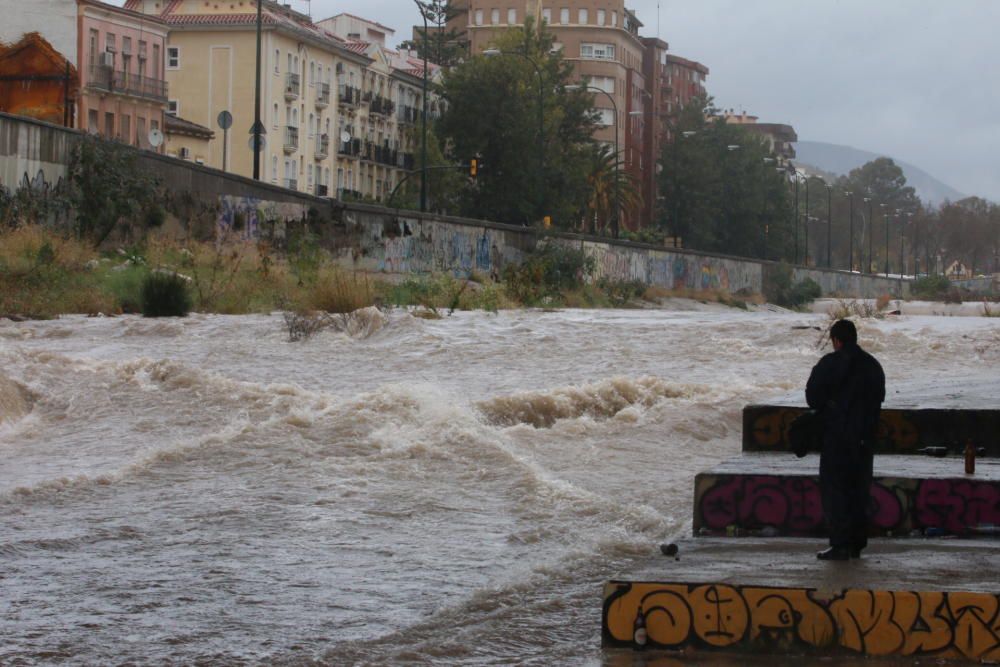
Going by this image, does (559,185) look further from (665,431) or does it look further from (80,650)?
(80,650)

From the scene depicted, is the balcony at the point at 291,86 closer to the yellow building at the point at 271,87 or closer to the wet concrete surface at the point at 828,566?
the yellow building at the point at 271,87

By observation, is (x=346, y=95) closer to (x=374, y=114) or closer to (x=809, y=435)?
(x=374, y=114)

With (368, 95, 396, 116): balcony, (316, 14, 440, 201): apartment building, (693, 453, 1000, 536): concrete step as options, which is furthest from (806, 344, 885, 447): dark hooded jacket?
(368, 95, 396, 116): balcony

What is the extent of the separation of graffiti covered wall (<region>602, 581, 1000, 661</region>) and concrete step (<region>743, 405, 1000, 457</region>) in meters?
5.95

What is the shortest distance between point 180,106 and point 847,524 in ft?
276

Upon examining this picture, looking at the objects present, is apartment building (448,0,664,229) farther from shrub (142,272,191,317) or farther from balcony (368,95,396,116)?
shrub (142,272,191,317)

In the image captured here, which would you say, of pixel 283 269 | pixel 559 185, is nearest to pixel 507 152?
pixel 559 185

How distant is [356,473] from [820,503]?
5.50 metres

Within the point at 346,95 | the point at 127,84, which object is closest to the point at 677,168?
the point at 346,95

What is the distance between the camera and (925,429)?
1462cm

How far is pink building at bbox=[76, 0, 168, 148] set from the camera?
249 ft

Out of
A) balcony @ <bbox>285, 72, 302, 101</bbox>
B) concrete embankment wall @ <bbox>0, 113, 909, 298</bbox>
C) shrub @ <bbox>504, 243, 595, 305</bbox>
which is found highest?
balcony @ <bbox>285, 72, 302, 101</bbox>

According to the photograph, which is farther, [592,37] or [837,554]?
[592,37]

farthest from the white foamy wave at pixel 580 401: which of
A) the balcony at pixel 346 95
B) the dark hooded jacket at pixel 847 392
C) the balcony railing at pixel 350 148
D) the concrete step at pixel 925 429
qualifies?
the balcony railing at pixel 350 148
